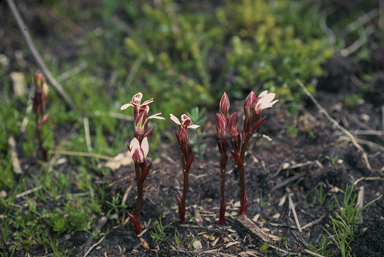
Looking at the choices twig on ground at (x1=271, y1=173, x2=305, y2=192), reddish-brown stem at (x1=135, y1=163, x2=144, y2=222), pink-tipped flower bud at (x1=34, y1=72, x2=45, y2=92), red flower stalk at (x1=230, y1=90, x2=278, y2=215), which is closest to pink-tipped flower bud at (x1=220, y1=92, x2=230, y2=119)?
red flower stalk at (x1=230, y1=90, x2=278, y2=215)

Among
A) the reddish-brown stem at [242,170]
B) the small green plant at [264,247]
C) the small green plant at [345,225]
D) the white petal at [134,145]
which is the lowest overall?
the small green plant at [264,247]

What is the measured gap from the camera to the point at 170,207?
256 centimetres

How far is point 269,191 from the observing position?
2.65m

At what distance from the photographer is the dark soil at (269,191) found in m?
2.31

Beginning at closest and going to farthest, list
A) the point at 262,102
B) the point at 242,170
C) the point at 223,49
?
1. the point at 262,102
2. the point at 242,170
3. the point at 223,49

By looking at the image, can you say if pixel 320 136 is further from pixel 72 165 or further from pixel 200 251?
pixel 72 165

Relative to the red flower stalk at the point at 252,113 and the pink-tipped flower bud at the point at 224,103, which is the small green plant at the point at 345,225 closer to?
the red flower stalk at the point at 252,113

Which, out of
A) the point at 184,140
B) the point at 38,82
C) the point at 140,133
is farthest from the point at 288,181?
Result: the point at 38,82

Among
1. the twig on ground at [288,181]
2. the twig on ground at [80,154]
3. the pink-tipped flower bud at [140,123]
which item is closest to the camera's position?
the pink-tipped flower bud at [140,123]

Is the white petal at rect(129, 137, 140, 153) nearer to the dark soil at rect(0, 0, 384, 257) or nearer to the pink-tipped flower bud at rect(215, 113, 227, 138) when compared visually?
the pink-tipped flower bud at rect(215, 113, 227, 138)

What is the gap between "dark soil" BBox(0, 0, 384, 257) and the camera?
7.57 feet

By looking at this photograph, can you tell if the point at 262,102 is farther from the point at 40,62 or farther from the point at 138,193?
the point at 40,62

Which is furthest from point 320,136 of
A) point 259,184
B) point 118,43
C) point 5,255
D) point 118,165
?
point 118,43

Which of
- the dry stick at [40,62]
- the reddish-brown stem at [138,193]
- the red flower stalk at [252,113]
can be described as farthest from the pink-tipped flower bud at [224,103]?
the dry stick at [40,62]
